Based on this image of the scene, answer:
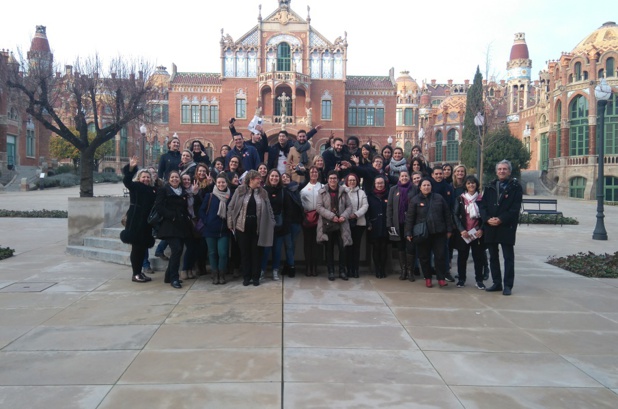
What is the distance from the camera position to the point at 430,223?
759cm

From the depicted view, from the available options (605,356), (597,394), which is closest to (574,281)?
(605,356)

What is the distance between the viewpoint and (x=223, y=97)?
53219mm

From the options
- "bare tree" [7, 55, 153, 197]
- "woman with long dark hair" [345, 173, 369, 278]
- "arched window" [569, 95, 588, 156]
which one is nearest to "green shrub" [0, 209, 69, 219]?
"bare tree" [7, 55, 153, 197]

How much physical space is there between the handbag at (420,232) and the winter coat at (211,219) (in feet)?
9.57

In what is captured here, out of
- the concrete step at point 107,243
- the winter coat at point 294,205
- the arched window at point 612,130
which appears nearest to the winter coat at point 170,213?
the winter coat at point 294,205

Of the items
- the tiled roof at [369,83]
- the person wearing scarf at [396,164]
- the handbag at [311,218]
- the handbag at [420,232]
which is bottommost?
the handbag at [420,232]

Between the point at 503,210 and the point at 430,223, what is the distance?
41.4 inches

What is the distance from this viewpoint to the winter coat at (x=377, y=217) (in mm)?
8180

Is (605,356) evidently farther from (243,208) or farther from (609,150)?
(609,150)

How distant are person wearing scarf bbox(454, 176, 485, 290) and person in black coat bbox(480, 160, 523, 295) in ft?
0.61

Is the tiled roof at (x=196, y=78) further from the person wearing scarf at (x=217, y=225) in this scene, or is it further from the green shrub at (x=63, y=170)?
the person wearing scarf at (x=217, y=225)

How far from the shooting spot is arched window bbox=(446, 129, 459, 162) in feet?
213

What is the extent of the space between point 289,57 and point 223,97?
8253 mm

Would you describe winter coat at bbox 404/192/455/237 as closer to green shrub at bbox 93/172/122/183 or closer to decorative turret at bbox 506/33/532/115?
green shrub at bbox 93/172/122/183
